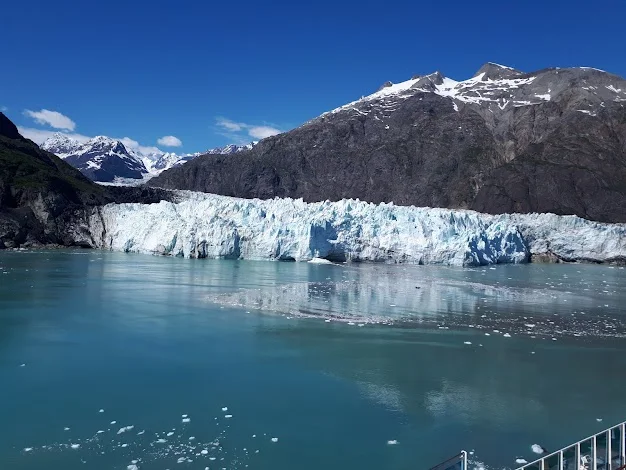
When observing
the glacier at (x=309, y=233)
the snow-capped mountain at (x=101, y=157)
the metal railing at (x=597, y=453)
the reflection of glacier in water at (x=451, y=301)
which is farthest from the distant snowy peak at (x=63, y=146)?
the metal railing at (x=597, y=453)

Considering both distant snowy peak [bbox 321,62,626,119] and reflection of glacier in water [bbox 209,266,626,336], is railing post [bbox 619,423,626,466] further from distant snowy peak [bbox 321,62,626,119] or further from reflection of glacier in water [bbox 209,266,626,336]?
distant snowy peak [bbox 321,62,626,119]

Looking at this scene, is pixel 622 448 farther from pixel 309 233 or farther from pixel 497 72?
pixel 497 72

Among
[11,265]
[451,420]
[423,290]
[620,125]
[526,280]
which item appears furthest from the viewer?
[620,125]

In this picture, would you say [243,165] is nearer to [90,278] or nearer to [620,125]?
[620,125]

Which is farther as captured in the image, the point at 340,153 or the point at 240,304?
the point at 340,153

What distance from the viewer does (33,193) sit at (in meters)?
31.9

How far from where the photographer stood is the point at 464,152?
6975 centimetres

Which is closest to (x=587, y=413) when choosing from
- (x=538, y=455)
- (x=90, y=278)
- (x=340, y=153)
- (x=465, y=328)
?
(x=538, y=455)

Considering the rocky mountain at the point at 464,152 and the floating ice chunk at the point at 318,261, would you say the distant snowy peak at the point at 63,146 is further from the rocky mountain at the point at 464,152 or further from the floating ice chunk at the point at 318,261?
the floating ice chunk at the point at 318,261

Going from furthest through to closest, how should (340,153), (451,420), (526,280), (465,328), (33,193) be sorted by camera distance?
(340,153)
(33,193)
(526,280)
(465,328)
(451,420)

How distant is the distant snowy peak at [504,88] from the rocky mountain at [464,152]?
0.23 metres

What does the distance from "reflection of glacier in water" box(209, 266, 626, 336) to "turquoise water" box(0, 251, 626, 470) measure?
11 centimetres

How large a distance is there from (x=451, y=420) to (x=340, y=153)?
72684mm

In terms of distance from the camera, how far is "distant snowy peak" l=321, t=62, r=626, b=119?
7106 centimetres
